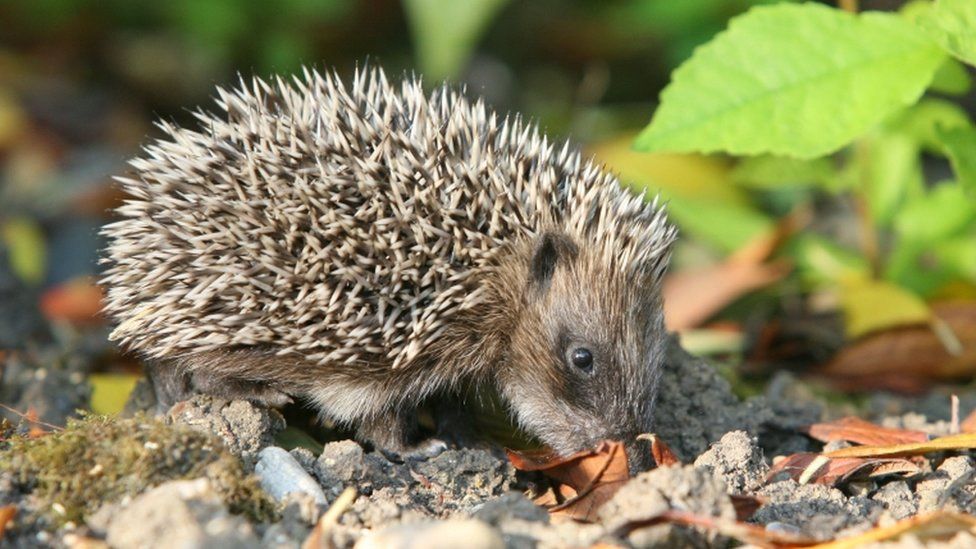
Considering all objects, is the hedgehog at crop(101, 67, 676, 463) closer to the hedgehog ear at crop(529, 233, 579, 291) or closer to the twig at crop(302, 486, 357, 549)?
the hedgehog ear at crop(529, 233, 579, 291)

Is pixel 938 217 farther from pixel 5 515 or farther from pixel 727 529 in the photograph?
pixel 5 515

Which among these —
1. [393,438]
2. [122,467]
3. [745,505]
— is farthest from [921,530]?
[122,467]

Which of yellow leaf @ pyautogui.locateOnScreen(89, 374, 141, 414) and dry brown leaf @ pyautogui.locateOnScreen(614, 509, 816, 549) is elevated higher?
yellow leaf @ pyautogui.locateOnScreen(89, 374, 141, 414)

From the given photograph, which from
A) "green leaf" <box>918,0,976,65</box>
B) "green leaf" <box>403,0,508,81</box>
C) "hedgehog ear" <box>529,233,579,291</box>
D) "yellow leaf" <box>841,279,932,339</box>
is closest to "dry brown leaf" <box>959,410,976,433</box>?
"yellow leaf" <box>841,279,932,339</box>

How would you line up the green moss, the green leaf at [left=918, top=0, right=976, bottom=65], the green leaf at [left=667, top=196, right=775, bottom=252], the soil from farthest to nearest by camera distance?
the green leaf at [left=667, top=196, right=775, bottom=252]
the green leaf at [left=918, top=0, right=976, bottom=65]
the green moss
the soil

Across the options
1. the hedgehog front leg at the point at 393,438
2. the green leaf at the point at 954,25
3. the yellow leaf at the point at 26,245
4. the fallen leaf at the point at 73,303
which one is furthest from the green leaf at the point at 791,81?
the yellow leaf at the point at 26,245

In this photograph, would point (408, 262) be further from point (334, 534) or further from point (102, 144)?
point (102, 144)

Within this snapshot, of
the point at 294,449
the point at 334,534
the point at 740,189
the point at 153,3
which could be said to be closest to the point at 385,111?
the point at 294,449
